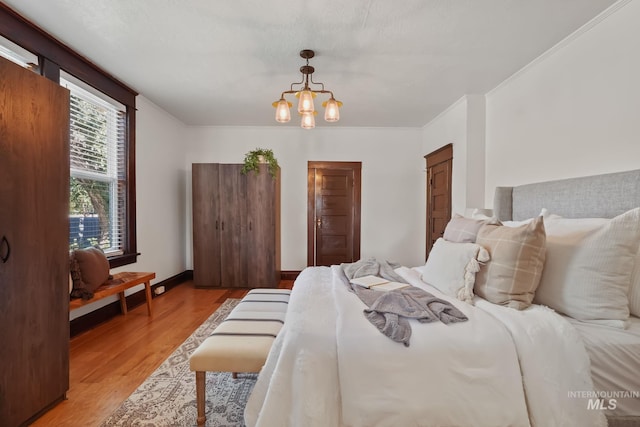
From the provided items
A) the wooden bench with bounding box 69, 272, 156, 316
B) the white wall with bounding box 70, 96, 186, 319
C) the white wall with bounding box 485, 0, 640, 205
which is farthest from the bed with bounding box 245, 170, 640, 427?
the white wall with bounding box 70, 96, 186, 319

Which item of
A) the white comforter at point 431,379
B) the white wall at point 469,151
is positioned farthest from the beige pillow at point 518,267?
the white wall at point 469,151

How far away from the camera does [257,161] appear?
4066mm

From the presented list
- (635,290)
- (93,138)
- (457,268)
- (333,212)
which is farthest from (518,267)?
(93,138)

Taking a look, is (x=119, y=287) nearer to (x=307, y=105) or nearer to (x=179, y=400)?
(x=179, y=400)

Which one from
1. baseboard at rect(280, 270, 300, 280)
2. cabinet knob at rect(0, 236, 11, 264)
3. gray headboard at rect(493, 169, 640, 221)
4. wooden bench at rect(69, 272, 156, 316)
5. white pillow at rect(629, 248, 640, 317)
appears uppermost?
gray headboard at rect(493, 169, 640, 221)

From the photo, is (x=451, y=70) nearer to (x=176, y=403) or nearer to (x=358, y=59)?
(x=358, y=59)

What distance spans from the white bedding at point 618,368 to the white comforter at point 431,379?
0.07 metres

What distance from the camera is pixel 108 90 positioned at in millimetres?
2902

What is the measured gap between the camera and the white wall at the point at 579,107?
5.76 feet

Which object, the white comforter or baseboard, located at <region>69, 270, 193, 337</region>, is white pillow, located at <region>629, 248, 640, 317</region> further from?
baseboard, located at <region>69, 270, 193, 337</region>

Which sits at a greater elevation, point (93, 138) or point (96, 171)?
point (93, 138)

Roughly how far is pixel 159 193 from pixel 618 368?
4475 mm

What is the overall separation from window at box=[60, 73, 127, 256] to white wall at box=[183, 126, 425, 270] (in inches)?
56.1

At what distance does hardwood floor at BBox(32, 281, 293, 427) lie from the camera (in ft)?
5.39
